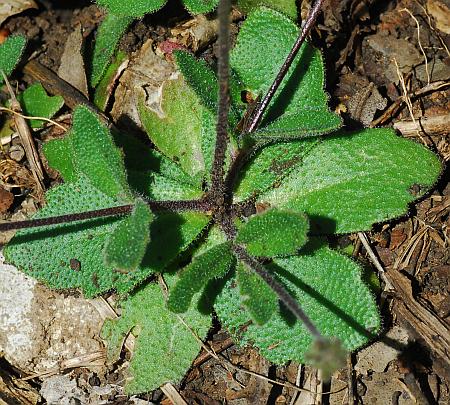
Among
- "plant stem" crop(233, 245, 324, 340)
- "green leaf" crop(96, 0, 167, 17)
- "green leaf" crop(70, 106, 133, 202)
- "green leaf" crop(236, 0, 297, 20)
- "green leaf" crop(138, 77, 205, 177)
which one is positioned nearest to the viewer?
"plant stem" crop(233, 245, 324, 340)

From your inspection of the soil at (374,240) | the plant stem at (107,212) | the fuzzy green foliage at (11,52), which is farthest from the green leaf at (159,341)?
the fuzzy green foliage at (11,52)

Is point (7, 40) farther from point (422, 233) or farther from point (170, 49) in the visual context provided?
point (422, 233)

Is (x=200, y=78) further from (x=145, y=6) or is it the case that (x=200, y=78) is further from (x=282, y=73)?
(x=145, y=6)

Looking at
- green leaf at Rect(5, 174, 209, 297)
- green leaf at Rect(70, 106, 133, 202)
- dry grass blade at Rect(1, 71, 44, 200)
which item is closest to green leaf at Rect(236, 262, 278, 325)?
green leaf at Rect(5, 174, 209, 297)

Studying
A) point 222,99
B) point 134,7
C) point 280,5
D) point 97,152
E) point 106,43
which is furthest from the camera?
point 106,43

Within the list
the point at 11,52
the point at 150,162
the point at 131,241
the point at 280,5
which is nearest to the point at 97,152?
the point at 150,162

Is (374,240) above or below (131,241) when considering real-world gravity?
below

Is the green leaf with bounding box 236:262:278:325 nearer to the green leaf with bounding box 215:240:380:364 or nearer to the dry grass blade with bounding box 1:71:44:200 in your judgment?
the green leaf with bounding box 215:240:380:364
